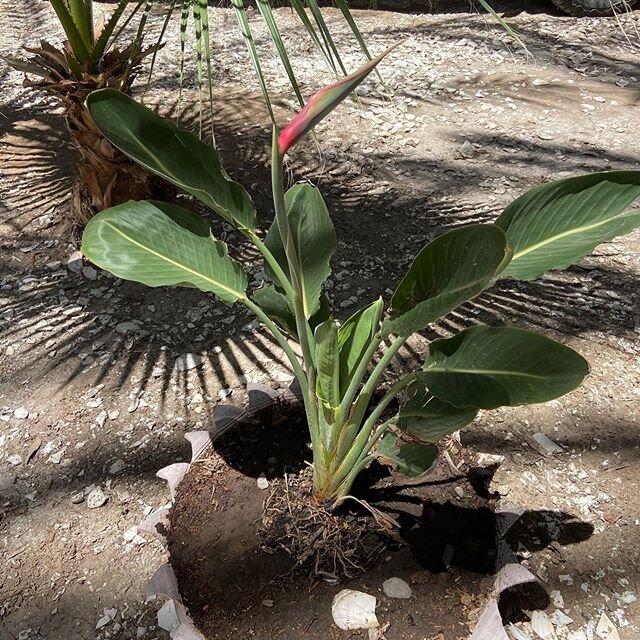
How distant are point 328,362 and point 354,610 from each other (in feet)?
1.32

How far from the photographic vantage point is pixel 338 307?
1.85m

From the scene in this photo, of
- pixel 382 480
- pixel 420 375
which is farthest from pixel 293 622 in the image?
pixel 420 375

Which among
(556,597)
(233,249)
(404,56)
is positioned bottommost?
(556,597)

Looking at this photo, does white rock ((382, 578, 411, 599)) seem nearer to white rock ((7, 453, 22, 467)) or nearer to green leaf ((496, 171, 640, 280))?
green leaf ((496, 171, 640, 280))

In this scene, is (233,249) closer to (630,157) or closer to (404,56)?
(630,157)

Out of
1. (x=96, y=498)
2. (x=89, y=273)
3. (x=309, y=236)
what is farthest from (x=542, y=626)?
(x=89, y=273)

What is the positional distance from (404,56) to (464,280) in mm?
2747

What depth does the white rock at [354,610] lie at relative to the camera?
3.21 ft

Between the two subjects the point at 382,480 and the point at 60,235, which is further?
the point at 60,235

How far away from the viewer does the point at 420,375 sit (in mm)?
837

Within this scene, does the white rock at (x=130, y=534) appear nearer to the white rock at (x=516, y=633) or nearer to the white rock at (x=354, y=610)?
the white rock at (x=354, y=610)

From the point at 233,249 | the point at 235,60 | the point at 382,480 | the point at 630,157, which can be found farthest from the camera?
the point at 235,60

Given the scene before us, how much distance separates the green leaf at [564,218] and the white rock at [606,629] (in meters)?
0.73

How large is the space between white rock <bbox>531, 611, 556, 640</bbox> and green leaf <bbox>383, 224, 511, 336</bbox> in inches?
26.5
